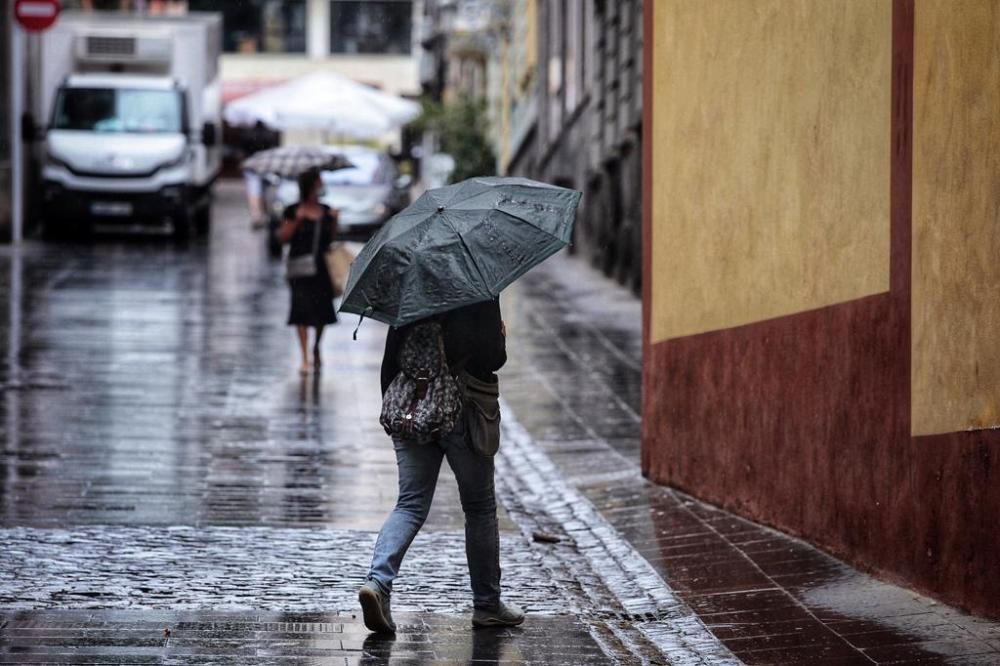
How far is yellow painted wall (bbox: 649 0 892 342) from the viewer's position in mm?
8078

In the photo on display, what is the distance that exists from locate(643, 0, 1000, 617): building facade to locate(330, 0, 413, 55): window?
5958 centimetres

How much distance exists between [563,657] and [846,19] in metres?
3.21

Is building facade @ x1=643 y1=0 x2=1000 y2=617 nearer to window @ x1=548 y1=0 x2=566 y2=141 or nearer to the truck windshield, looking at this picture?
the truck windshield

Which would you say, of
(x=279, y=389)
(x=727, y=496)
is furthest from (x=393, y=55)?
(x=727, y=496)

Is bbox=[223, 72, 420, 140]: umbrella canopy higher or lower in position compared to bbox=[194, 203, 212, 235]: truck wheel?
higher

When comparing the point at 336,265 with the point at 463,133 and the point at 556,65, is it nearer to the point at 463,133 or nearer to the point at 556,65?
the point at 556,65

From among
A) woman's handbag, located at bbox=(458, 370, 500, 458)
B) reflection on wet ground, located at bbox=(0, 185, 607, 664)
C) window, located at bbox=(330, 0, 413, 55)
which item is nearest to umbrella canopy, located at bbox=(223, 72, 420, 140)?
reflection on wet ground, located at bbox=(0, 185, 607, 664)

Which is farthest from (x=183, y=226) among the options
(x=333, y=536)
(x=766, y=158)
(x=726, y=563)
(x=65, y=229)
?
(x=726, y=563)

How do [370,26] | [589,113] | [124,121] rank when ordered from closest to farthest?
[589,113]
[124,121]
[370,26]

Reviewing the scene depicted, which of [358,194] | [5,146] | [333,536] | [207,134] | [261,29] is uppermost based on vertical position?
[261,29]

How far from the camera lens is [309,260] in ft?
50.3

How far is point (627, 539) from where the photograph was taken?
9164mm

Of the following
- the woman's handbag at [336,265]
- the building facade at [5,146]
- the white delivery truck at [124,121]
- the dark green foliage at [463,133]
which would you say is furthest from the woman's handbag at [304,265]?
the dark green foliage at [463,133]

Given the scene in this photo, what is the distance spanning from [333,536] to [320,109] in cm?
2864
